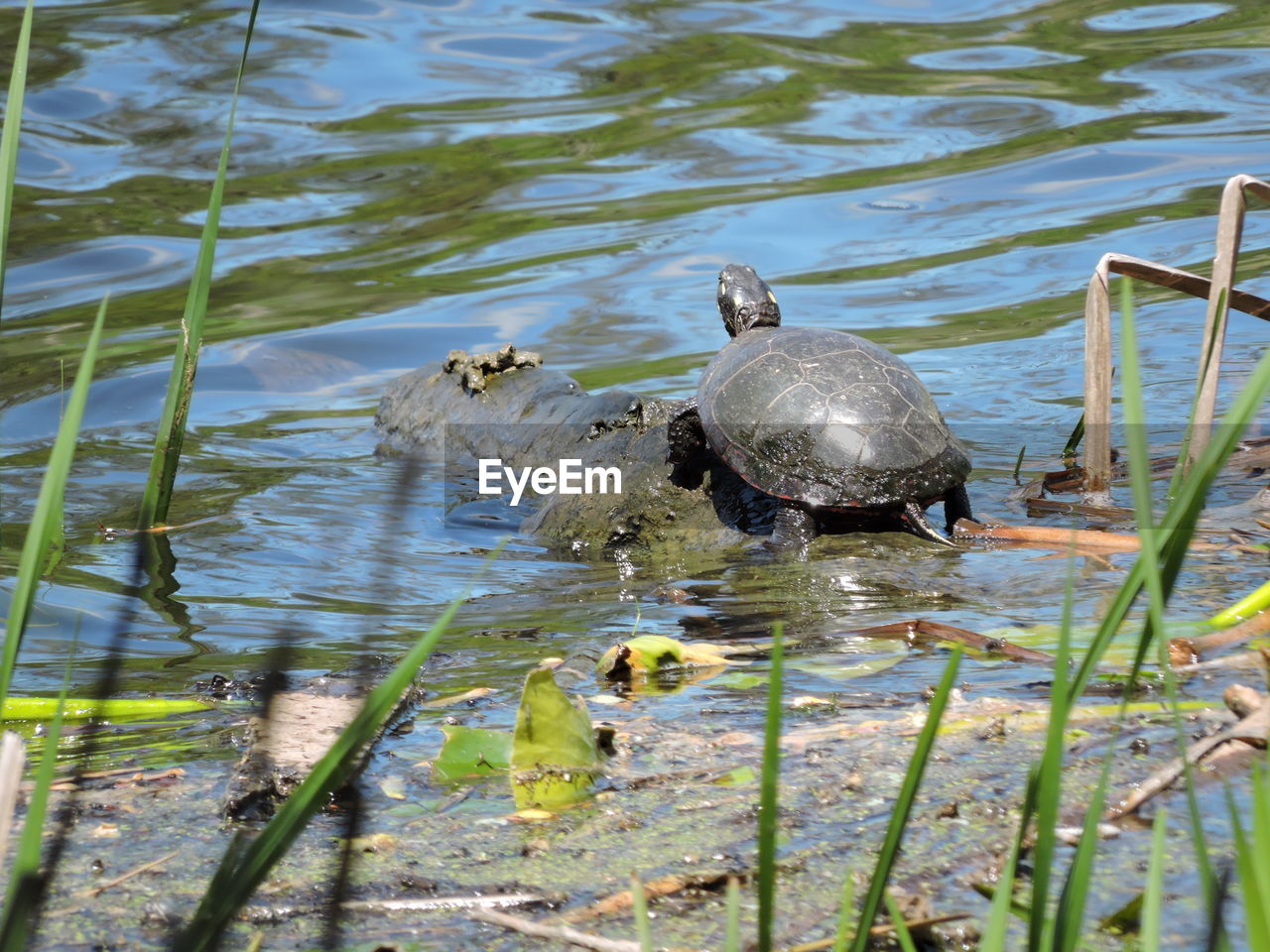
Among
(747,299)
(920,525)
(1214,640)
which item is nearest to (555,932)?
(1214,640)

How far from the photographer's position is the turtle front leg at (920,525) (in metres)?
4.62

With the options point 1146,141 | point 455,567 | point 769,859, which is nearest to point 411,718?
point 769,859

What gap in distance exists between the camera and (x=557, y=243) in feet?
36.7

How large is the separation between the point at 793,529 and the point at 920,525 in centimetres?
45

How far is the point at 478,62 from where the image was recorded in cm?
1517

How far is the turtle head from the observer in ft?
21.1

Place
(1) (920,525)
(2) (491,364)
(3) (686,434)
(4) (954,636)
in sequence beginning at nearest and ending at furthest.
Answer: (4) (954,636) < (1) (920,525) < (3) (686,434) < (2) (491,364)

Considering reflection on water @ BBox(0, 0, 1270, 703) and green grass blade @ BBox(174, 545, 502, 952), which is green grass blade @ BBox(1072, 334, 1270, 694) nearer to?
green grass blade @ BBox(174, 545, 502, 952)

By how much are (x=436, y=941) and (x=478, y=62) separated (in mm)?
14665

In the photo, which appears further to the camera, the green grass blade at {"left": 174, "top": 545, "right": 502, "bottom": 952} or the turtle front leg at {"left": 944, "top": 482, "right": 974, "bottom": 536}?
the turtle front leg at {"left": 944, "top": 482, "right": 974, "bottom": 536}

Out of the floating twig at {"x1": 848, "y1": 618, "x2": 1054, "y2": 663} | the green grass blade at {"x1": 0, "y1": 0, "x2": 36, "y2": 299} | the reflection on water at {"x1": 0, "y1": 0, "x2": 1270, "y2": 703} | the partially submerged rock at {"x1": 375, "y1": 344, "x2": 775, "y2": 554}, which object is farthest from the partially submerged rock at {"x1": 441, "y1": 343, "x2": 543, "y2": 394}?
the green grass blade at {"x1": 0, "y1": 0, "x2": 36, "y2": 299}

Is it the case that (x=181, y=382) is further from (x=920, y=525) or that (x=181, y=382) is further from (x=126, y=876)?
(x=920, y=525)

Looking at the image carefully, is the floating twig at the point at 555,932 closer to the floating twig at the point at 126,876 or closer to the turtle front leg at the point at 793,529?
the floating twig at the point at 126,876

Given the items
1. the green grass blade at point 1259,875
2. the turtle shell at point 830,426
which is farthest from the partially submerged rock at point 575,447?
the green grass blade at point 1259,875
